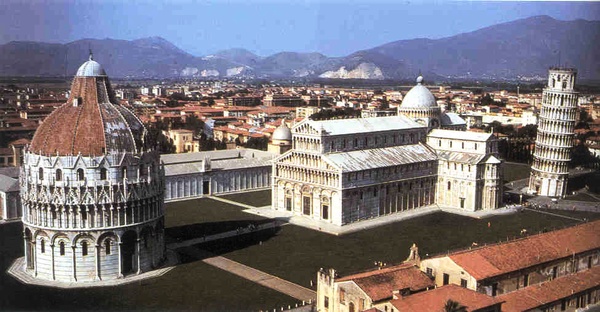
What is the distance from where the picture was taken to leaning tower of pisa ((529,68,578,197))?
65.0 m

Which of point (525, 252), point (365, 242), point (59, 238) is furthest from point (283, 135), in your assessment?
point (525, 252)

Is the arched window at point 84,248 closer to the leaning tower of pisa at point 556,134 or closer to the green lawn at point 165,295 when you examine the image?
the green lawn at point 165,295

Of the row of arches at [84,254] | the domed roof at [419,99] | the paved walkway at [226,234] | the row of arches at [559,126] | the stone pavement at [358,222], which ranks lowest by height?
the stone pavement at [358,222]

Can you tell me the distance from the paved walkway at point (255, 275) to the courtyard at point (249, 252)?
0.56 meters

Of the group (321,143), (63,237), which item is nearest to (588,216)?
(321,143)

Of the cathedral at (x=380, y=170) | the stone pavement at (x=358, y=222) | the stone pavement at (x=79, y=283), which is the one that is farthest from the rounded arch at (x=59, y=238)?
the cathedral at (x=380, y=170)

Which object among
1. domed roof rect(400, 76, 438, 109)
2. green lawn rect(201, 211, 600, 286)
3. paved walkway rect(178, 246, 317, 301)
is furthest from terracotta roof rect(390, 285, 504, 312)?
domed roof rect(400, 76, 438, 109)

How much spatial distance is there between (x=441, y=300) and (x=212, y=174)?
41466 millimetres

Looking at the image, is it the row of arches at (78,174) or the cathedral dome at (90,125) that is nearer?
the row of arches at (78,174)

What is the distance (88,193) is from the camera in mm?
36344

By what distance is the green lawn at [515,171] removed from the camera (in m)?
76.8

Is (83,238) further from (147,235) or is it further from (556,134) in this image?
(556,134)

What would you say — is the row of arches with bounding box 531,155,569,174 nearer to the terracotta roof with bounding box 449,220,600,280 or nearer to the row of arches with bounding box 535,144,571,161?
the row of arches with bounding box 535,144,571,161

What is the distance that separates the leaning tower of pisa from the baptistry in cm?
4429
